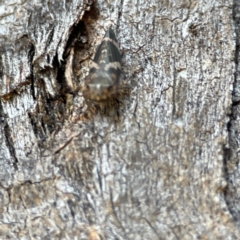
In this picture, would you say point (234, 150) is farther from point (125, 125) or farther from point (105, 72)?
point (105, 72)

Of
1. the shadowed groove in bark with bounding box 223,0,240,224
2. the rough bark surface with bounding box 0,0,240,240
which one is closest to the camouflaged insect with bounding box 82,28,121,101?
the rough bark surface with bounding box 0,0,240,240

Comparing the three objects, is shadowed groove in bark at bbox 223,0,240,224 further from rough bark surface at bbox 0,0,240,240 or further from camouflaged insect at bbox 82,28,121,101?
camouflaged insect at bbox 82,28,121,101

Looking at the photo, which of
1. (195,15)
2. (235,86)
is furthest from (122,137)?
(195,15)

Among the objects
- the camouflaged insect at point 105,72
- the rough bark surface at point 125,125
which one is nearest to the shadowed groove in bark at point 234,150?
the rough bark surface at point 125,125

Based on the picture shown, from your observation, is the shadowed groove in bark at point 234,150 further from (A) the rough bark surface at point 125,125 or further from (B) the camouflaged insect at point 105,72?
(B) the camouflaged insect at point 105,72

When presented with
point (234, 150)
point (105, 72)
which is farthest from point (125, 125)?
point (234, 150)

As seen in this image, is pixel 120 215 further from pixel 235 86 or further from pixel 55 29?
pixel 55 29
